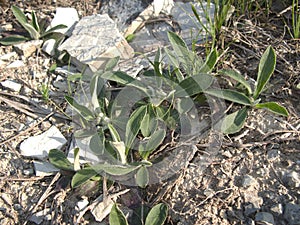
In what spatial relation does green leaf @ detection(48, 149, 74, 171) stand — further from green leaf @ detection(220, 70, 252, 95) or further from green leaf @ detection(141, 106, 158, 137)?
green leaf @ detection(220, 70, 252, 95)

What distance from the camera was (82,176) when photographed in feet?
5.91

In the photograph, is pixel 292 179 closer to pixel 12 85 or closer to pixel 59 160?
pixel 59 160

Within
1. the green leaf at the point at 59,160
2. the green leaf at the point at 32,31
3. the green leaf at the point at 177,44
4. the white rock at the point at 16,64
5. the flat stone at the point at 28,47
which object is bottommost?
the green leaf at the point at 59,160

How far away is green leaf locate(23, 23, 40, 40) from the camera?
229cm

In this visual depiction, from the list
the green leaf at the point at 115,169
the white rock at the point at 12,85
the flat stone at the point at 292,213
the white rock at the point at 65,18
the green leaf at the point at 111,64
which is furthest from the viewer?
the white rock at the point at 65,18

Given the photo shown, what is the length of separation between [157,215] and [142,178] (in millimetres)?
158

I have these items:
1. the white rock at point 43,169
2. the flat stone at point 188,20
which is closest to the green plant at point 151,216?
the white rock at point 43,169

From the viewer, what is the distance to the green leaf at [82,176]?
1.78 meters

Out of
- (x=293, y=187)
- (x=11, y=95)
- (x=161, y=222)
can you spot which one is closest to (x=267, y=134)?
(x=293, y=187)

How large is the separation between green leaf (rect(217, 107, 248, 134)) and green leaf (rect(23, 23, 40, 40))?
1.06 meters

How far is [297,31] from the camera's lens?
2.12 metres

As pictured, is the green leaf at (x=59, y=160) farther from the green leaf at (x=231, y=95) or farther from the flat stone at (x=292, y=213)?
the flat stone at (x=292, y=213)

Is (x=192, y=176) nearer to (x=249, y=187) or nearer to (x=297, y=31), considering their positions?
(x=249, y=187)

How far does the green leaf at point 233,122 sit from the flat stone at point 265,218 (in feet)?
1.17
